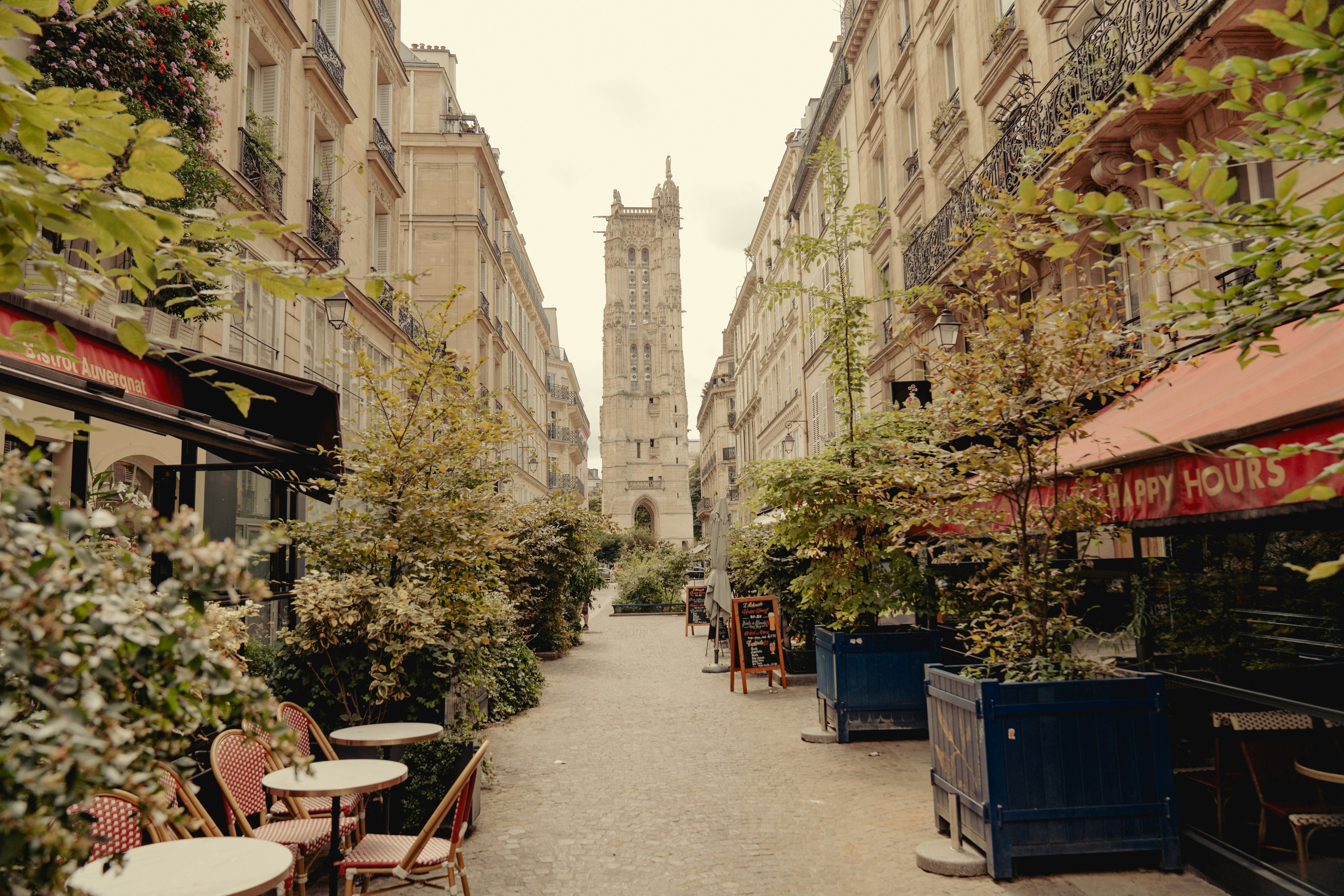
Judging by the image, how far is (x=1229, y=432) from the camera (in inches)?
162

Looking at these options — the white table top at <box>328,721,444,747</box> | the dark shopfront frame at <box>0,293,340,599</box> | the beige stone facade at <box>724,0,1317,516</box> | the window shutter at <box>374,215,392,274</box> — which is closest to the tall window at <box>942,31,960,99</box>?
the beige stone facade at <box>724,0,1317,516</box>

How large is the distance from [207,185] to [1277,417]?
9.11m

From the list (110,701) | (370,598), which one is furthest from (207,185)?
(110,701)

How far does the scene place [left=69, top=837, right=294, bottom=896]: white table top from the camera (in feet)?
9.61

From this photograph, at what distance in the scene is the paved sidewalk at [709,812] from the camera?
519cm

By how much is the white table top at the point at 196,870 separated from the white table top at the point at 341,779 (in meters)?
0.55

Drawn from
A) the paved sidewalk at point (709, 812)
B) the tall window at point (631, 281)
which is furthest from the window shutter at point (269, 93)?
the tall window at point (631, 281)

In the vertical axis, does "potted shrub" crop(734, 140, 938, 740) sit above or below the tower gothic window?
below

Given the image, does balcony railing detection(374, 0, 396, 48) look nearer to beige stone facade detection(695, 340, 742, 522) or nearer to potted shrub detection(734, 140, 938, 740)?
potted shrub detection(734, 140, 938, 740)

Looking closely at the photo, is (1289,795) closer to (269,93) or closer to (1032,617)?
(1032,617)

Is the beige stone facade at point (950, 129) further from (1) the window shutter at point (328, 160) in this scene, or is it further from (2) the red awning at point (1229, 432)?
(1) the window shutter at point (328, 160)

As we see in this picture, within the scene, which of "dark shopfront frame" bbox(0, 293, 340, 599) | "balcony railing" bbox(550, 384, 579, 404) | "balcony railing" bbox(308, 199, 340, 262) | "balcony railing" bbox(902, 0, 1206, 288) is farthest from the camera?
"balcony railing" bbox(550, 384, 579, 404)

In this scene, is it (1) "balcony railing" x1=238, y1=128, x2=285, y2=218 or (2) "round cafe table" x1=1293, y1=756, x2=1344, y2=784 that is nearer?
(2) "round cafe table" x1=1293, y1=756, x2=1344, y2=784

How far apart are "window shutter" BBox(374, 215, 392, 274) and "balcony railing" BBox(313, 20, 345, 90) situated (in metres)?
3.50
